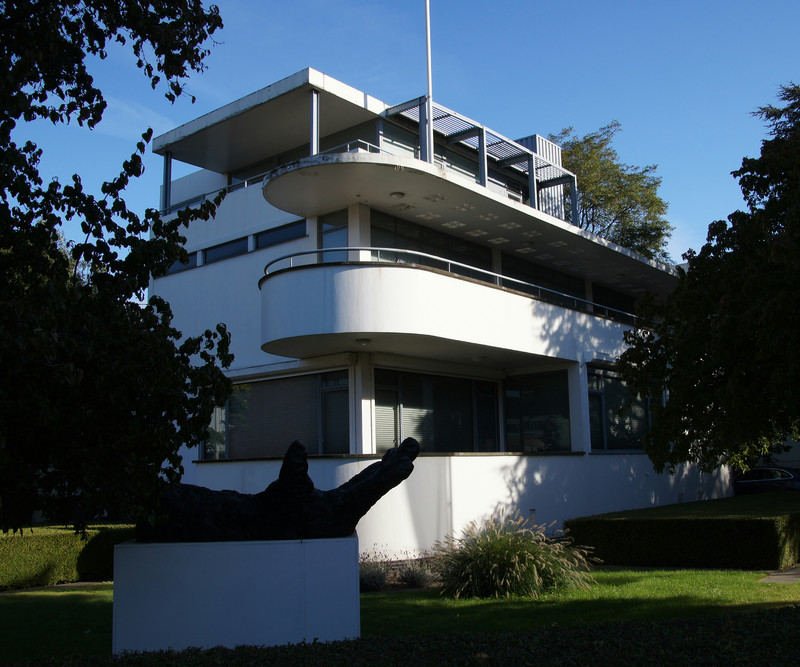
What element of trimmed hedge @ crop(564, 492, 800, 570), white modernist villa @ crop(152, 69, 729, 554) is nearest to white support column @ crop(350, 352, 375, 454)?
white modernist villa @ crop(152, 69, 729, 554)

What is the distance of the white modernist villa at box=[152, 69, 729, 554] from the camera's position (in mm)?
16391

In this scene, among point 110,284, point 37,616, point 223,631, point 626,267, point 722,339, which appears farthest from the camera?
point 626,267

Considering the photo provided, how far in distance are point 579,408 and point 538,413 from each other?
51.0 inches

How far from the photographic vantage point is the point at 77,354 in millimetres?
6023

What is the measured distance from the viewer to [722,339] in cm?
1055

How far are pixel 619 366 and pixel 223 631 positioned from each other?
26.2 feet

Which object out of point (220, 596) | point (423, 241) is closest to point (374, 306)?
point (423, 241)

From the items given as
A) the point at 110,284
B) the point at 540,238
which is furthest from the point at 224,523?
the point at 540,238

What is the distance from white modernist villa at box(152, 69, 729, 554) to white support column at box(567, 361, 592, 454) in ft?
0.19

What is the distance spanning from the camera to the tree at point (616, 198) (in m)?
38.0

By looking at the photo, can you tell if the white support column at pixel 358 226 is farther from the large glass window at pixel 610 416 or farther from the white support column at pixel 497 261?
the large glass window at pixel 610 416

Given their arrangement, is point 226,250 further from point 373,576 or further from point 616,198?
point 616,198

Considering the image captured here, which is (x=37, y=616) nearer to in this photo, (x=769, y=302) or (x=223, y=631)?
(x=223, y=631)

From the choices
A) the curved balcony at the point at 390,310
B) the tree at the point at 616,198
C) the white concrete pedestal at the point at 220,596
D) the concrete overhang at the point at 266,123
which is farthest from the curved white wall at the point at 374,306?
the tree at the point at 616,198
